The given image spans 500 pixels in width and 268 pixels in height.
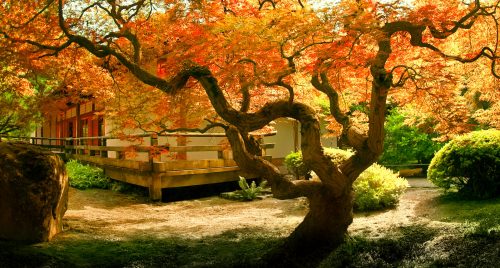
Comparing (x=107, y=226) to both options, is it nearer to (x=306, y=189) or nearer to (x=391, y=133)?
(x=306, y=189)

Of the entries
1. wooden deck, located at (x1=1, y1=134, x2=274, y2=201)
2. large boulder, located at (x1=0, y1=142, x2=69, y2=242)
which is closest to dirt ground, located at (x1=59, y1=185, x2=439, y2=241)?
wooden deck, located at (x1=1, y1=134, x2=274, y2=201)

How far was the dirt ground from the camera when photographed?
812 centimetres

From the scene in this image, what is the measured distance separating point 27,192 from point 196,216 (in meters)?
4.59

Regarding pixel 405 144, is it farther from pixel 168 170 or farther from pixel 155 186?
pixel 155 186

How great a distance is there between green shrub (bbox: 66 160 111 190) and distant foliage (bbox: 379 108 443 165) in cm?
1192

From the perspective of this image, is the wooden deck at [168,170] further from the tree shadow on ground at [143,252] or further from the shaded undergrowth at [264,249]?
the shaded undergrowth at [264,249]

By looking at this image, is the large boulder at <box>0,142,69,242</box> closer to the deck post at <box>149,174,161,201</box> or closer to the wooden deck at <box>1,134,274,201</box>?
the wooden deck at <box>1,134,274,201</box>

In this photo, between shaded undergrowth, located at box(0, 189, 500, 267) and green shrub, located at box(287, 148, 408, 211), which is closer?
shaded undergrowth, located at box(0, 189, 500, 267)

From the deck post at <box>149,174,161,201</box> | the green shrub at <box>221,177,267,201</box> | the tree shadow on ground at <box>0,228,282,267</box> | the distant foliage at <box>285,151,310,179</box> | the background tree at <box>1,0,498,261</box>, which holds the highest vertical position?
the background tree at <box>1,0,498,261</box>

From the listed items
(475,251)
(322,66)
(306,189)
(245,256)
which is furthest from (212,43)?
(475,251)

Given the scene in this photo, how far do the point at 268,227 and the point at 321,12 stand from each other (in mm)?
4724

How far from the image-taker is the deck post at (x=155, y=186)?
→ 1194 centimetres

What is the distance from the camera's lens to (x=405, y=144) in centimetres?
1775

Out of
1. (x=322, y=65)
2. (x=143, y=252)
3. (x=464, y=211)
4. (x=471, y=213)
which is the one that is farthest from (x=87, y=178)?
(x=471, y=213)
